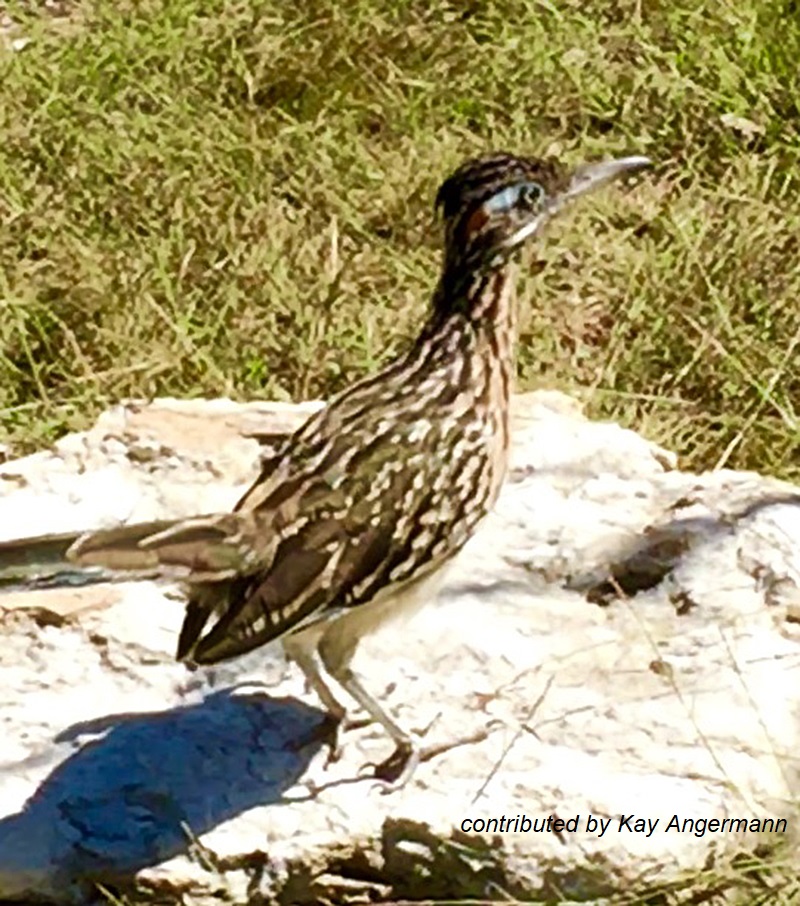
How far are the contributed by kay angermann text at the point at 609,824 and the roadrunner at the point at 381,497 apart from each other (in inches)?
8.9

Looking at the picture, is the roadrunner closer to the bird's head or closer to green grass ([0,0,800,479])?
the bird's head

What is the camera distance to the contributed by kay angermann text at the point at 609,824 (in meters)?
4.39

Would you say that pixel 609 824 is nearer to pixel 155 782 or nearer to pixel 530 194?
pixel 155 782

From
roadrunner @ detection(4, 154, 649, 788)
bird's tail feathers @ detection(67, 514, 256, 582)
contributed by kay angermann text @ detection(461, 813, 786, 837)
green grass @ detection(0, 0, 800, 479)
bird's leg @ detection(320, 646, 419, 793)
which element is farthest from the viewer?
green grass @ detection(0, 0, 800, 479)

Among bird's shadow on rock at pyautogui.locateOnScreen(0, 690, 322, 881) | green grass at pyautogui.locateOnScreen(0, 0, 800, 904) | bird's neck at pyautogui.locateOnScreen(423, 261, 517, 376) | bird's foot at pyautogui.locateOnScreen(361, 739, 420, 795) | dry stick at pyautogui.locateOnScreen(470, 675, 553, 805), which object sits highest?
bird's neck at pyautogui.locateOnScreen(423, 261, 517, 376)

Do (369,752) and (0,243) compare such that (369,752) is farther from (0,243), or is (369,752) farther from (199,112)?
(199,112)

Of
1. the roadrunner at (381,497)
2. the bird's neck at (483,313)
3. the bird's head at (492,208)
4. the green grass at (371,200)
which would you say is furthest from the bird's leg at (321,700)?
the green grass at (371,200)

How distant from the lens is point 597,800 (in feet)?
14.5

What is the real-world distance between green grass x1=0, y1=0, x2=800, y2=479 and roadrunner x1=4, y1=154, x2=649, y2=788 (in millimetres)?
1536

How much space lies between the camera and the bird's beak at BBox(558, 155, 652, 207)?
15.5ft

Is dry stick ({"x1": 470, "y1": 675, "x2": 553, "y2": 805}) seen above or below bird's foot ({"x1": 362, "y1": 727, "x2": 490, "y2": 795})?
above

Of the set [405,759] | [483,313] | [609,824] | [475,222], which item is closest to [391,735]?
[405,759]

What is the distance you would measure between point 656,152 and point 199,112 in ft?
4.85

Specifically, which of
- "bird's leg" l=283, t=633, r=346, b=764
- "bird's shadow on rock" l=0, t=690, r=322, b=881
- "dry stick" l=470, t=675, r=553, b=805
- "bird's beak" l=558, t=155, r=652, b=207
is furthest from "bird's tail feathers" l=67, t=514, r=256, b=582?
"bird's beak" l=558, t=155, r=652, b=207
